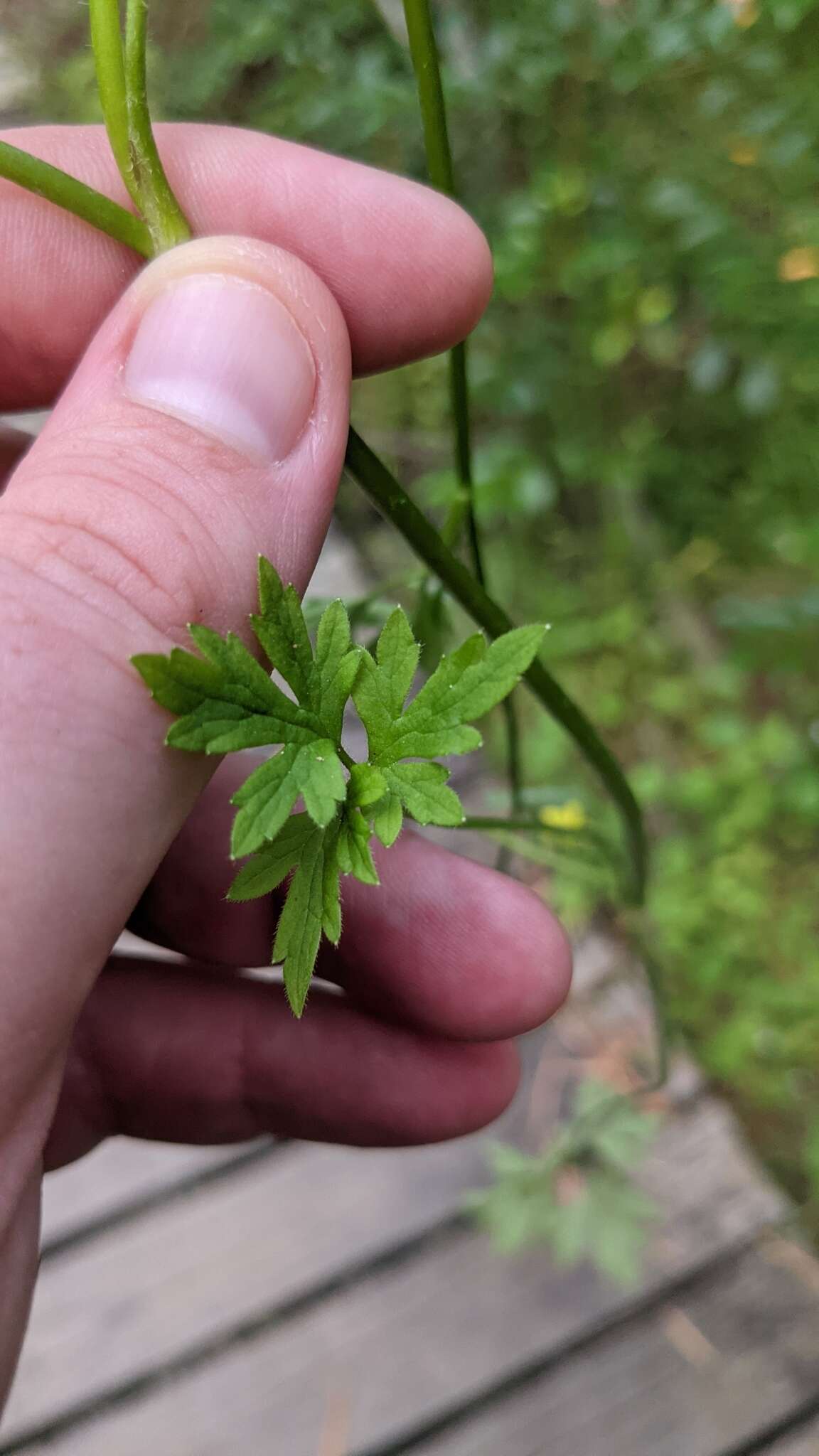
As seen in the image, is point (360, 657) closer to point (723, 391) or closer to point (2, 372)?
point (2, 372)

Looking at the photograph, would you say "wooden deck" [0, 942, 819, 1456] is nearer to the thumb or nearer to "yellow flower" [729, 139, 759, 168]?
the thumb

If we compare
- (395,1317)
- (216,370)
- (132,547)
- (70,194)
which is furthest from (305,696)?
(395,1317)

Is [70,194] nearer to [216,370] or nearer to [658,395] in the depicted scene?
[216,370]

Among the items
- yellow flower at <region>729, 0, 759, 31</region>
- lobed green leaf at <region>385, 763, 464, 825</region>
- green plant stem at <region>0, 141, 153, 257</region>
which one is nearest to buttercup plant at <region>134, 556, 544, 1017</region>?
lobed green leaf at <region>385, 763, 464, 825</region>

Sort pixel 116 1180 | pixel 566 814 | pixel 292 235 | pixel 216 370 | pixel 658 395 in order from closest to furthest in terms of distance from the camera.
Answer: pixel 216 370 < pixel 292 235 < pixel 116 1180 < pixel 566 814 < pixel 658 395

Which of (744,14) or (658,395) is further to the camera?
(658,395)

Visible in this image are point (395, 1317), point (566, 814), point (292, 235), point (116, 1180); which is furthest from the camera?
point (566, 814)
